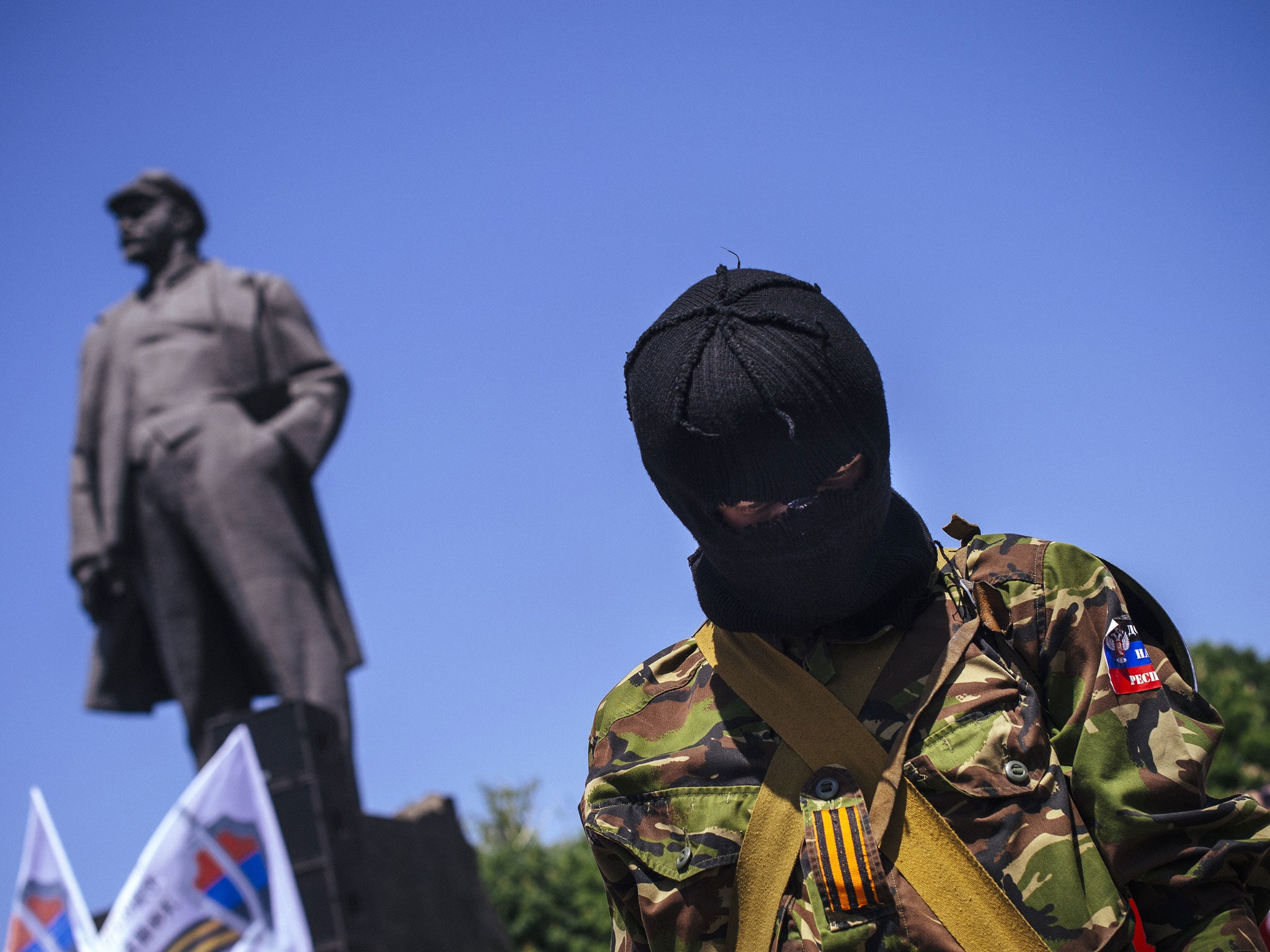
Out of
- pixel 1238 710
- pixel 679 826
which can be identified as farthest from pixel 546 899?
pixel 679 826

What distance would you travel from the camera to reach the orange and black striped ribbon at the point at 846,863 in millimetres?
1863

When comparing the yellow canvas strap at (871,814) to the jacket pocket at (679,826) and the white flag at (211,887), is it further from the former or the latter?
the white flag at (211,887)

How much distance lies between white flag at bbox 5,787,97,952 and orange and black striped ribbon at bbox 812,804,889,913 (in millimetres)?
4848

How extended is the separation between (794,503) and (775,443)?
11 cm

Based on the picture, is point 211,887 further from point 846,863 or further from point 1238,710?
point 1238,710

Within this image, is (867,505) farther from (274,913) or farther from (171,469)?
(171,469)

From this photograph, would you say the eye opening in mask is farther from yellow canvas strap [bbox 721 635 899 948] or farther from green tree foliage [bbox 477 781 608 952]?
green tree foliage [bbox 477 781 608 952]

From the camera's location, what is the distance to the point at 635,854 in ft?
6.66

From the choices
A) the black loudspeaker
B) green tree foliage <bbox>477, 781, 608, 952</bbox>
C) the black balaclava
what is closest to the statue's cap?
the black loudspeaker

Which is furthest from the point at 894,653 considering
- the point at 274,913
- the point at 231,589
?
the point at 231,589

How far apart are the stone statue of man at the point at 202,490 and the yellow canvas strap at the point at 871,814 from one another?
5.42 metres

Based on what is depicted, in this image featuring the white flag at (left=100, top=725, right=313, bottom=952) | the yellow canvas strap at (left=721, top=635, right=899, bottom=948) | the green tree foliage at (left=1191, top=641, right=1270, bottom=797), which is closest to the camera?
the yellow canvas strap at (left=721, top=635, right=899, bottom=948)

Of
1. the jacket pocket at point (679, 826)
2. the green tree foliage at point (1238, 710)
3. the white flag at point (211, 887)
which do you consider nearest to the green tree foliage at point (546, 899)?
the green tree foliage at point (1238, 710)

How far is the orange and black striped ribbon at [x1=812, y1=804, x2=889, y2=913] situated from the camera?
1.86 m
